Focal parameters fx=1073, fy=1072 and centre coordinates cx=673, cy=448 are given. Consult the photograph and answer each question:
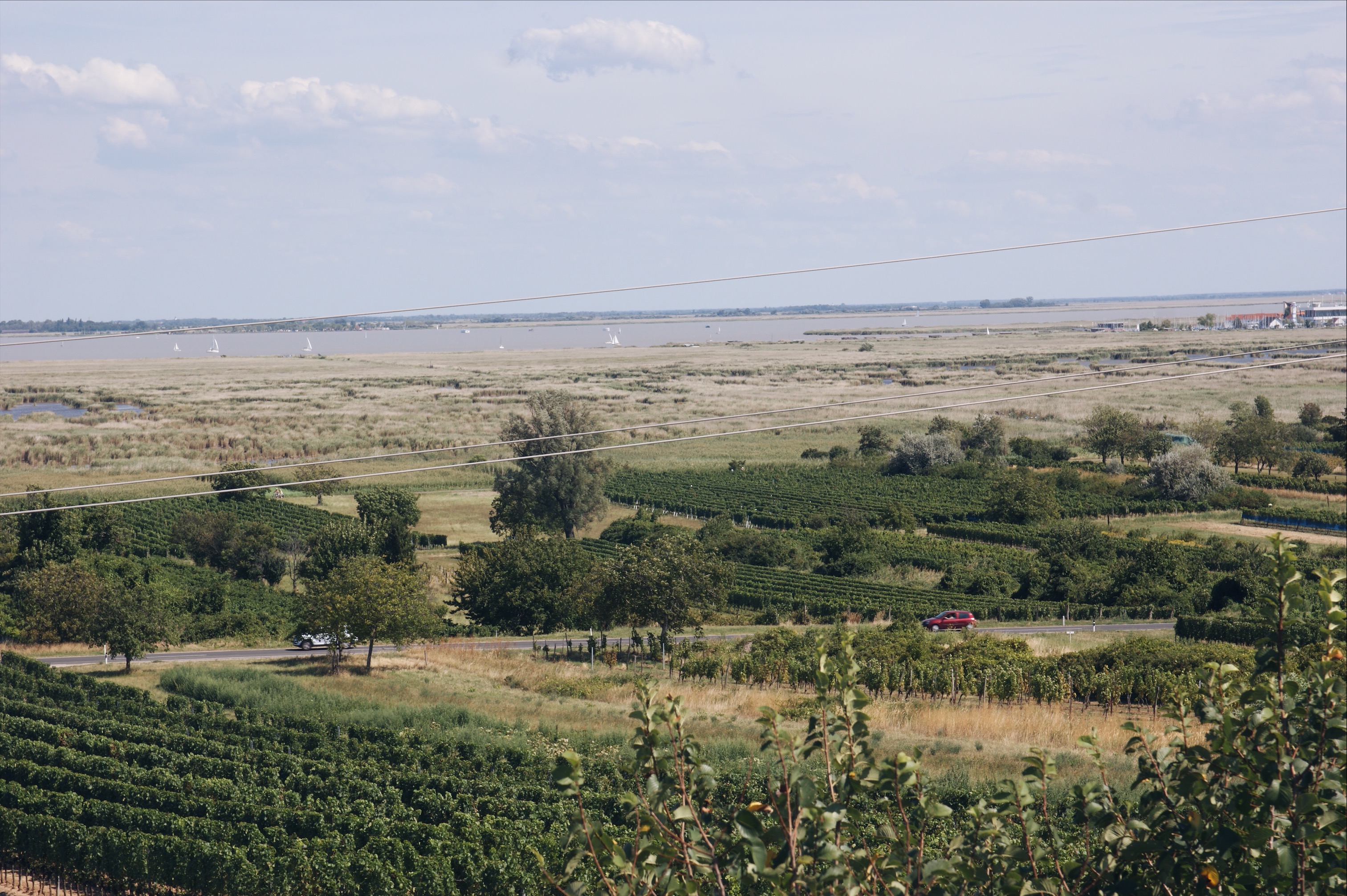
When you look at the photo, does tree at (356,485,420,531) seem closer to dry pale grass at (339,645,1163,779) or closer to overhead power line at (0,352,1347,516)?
overhead power line at (0,352,1347,516)

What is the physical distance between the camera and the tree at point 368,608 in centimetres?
3862

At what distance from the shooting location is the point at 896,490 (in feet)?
268

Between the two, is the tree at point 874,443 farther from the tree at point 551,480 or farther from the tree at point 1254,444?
the tree at point 551,480

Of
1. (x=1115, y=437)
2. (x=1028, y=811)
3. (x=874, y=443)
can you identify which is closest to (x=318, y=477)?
(x=874, y=443)

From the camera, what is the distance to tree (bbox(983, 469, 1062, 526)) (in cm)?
7012

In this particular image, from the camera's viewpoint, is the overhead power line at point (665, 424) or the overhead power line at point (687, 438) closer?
the overhead power line at point (687, 438)

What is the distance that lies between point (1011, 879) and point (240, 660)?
3945 centimetres

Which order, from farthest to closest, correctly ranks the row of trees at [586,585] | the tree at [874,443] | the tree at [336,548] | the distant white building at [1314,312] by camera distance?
1. the tree at [874,443]
2. the distant white building at [1314,312]
3. the tree at [336,548]
4. the row of trees at [586,585]

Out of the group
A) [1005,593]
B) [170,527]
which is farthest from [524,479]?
[1005,593]

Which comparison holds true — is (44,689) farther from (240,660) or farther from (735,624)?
(735,624)

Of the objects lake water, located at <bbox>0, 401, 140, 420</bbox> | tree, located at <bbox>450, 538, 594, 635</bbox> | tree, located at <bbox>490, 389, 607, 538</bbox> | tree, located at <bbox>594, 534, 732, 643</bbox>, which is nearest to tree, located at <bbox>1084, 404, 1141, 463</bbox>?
tree, located at <bbox>490, 389, 607, 538</bbox>

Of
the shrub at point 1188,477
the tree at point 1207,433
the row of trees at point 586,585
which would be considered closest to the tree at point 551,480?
the row of trees at point 586,585

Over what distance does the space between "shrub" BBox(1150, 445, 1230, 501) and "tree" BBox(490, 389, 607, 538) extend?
40.0 metres

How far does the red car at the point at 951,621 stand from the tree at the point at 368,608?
66.8ft
